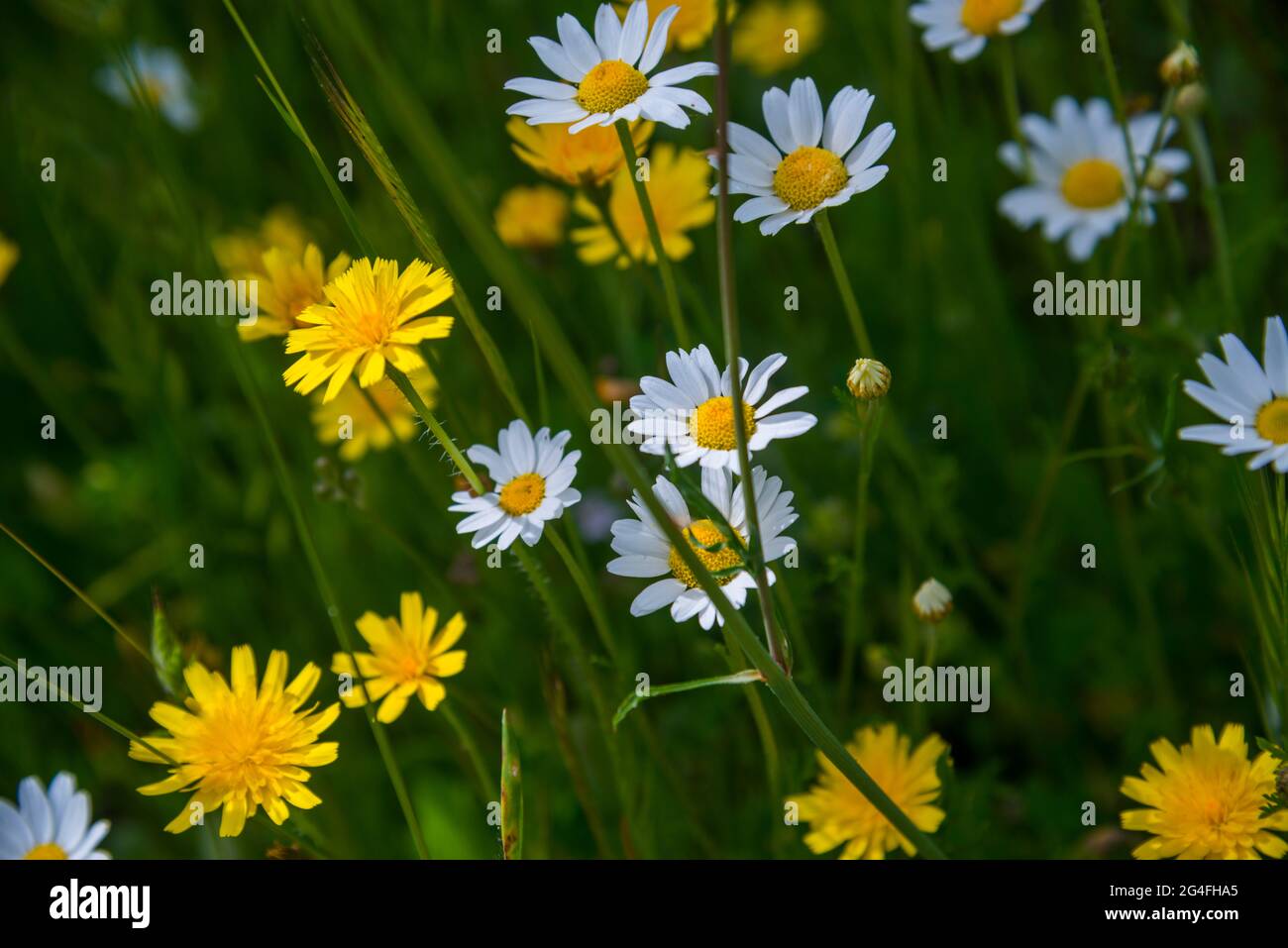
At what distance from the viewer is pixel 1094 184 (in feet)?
5.14

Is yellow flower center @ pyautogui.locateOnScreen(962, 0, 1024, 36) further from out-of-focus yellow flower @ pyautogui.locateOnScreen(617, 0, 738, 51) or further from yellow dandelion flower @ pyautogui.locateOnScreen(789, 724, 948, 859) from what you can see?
yellow dandelion flower @ pyautogui.locateOnScreen(789, 724, 948, 859)

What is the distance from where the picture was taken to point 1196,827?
1014 mm

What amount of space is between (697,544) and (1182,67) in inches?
30.7

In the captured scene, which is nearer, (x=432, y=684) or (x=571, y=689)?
(x=432, y=684)

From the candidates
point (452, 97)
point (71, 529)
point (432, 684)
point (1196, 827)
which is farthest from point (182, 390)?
point (1196, 827)

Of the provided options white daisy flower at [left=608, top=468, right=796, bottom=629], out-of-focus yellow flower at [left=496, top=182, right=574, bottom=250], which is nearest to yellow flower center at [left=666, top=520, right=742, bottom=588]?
white daisy flower at [left=608, top=468, right=796, bottom=629]

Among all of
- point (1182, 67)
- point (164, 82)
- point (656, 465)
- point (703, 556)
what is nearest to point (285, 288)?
point (656, 465)

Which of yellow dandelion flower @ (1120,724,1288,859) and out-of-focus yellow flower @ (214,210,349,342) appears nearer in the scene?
yellow dandelion flower @ (1120,724,1288,859)

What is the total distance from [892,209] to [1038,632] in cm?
80

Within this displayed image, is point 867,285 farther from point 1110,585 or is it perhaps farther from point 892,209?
point 1110,585

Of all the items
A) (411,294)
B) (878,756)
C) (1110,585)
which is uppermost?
(411,294)

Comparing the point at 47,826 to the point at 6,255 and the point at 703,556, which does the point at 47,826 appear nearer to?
the point at 703,556

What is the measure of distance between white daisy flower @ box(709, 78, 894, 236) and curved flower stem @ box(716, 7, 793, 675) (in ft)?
0.67

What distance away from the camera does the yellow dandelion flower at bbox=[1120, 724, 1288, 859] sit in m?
1.01
